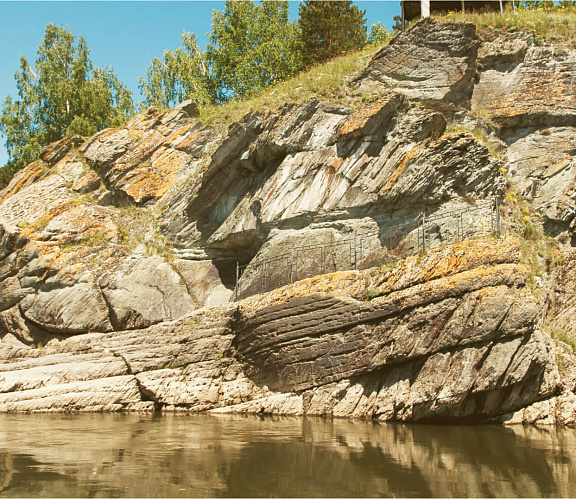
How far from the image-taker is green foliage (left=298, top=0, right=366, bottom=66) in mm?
37125

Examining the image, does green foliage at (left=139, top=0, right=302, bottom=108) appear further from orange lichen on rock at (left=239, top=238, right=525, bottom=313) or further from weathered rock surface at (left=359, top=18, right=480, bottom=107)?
orange lichen on rock at (left=239, top=238, right=525, bottom=313)

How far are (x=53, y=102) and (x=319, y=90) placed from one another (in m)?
26.6

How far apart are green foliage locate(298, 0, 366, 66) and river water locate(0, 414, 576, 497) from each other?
2892 centimetres

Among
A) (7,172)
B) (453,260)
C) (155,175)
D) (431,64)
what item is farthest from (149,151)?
(7,172)

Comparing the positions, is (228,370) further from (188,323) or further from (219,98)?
(219,98)

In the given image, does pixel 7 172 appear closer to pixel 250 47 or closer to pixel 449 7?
pixel 250 47

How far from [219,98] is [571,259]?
109 feet

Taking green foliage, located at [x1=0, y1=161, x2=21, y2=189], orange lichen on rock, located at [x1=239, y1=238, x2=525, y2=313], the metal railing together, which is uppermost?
green foliage, located at [x1=0, y1=161, x2=21, y2=189]

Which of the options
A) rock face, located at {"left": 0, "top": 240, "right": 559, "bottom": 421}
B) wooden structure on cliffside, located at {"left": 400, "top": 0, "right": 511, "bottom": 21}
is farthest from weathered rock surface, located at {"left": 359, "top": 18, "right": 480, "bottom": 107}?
rock face, located at {"left": 0, "top": 240, "right": 559, "bottom": 421}

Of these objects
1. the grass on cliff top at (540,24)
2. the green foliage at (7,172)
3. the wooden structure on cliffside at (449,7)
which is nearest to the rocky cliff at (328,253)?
the grass on cliff top at (540,24)

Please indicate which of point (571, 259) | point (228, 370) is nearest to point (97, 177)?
point (228, 370)

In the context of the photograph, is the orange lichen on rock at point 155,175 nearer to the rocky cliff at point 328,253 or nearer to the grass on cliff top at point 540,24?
the rocky cliff at point 328,253

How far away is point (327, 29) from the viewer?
3738cm

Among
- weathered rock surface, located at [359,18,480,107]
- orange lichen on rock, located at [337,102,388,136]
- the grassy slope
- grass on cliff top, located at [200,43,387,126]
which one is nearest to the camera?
orange lichen on rock, located at [337,102,388,136]
